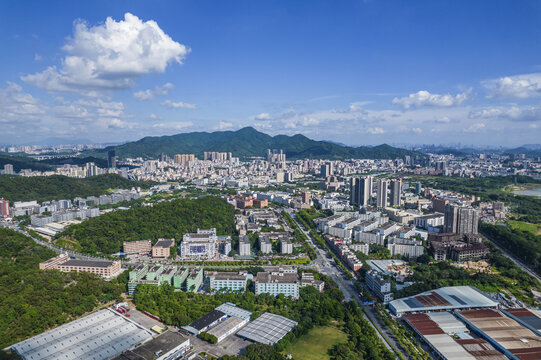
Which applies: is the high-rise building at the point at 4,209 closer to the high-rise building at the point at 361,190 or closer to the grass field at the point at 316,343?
the grass field at the point at 316,343

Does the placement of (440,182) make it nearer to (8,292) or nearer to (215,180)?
(215,180)

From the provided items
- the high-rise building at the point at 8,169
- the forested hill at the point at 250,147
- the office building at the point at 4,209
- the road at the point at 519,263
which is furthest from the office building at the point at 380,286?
the forested hill at the point at 250,147

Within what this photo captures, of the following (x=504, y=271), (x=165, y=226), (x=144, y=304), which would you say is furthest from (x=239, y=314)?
(x=504, y=271)

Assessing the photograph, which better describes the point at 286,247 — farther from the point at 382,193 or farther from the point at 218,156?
the point at 218,156

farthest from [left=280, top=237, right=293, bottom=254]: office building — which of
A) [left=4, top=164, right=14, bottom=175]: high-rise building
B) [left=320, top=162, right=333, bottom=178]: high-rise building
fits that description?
[left=4, top=164, right=14, bottom=175]: high-rise building

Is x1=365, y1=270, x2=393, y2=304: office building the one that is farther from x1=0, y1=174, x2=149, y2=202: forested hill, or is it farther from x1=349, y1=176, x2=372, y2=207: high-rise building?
x1=0, y1=174, x2=149, y2=202: forested hill

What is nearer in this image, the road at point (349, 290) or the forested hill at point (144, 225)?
the road at point (349, 290)

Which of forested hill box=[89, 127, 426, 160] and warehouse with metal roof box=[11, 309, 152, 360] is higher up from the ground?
forested hill box=[89, 127, 426, 160]
